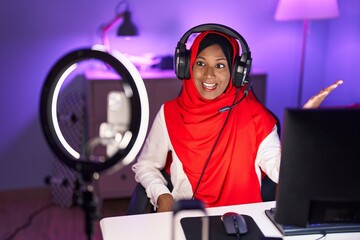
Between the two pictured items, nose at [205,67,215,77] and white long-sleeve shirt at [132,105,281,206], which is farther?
nose at [205,67,215,77]

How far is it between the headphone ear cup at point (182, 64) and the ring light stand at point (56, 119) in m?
0.78

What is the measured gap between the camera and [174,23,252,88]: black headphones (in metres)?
1.53

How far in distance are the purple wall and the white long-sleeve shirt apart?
129 centimetres

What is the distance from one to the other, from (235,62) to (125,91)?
0.85 meters

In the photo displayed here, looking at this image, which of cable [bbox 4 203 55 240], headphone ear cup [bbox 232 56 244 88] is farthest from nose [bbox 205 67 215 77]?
cable [bbox 4 203 55 240]

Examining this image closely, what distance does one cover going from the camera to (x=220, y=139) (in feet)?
5.36

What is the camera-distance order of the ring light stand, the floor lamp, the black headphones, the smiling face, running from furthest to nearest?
the floor lamp → the smiling face → the black headphones → the ring light stand

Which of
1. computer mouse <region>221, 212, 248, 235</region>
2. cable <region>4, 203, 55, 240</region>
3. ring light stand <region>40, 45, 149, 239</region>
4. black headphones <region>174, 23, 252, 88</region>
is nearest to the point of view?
ring light stand <region>40, 45, 149, 239</region>

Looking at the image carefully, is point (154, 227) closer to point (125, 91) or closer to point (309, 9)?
point (125, 91)

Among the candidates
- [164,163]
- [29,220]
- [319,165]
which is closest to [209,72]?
[164,163]

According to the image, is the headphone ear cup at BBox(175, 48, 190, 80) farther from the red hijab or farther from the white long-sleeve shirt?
the white long-sleeve shirt

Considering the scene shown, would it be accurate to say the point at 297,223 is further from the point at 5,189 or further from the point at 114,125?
the point at 5,189

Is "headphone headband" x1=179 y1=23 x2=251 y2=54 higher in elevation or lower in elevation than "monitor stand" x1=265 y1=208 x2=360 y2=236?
higher

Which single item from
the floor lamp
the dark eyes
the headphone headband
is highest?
the floor lamp
